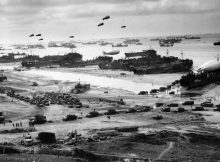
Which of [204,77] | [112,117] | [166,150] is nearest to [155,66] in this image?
[204,77]

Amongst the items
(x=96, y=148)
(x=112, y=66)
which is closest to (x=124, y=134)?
(x=96, y=148)

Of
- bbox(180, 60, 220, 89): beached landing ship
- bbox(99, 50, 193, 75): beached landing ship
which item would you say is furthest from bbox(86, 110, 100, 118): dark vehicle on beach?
bbox(99, 50, 193, 75): beached landing ship

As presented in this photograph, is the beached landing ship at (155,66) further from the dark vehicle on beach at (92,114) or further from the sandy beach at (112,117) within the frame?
the dark vehicle on beach at (92,114)

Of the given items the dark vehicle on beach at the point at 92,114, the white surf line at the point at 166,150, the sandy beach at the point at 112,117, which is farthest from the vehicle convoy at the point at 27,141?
the dark vehicle on beach at the point at 92,114

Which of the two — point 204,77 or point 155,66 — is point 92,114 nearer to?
point 204,77

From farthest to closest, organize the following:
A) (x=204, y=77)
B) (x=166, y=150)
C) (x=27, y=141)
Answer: (x=204, y=77)
(x=27, y=141)
(x=166, y=150)

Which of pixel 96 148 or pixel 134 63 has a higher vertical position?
pixel 134 63

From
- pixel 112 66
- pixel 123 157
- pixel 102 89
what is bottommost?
pixel 123 157

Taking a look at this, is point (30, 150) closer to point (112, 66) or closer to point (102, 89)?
point (102, 89)

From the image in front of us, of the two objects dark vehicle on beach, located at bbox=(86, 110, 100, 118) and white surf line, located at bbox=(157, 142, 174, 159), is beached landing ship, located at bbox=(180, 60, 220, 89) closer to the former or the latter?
dark vehicle on beach, located at bbox=(86, 110, 100, 118)

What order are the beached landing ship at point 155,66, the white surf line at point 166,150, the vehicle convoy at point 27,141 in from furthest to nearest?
the beached landing ship at point 155,66 → the vehicle convoy at point 27,141 → the white surf line at point 166,150

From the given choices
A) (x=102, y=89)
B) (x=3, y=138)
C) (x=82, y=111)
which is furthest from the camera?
(x=102, y=89)
